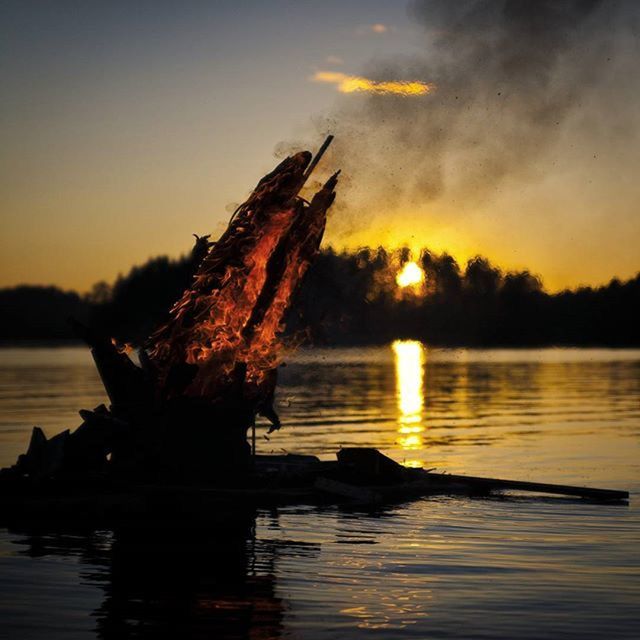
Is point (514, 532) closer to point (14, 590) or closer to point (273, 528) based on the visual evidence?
point (273, 528)

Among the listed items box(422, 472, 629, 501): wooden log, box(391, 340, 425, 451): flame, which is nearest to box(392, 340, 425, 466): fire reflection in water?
box(391, 340, 425, 451): flame

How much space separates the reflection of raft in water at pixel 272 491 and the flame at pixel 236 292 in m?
2.74

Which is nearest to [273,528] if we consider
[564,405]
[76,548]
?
[76,548]

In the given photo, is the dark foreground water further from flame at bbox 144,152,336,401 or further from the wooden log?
flame at bbox 144,152,336,401

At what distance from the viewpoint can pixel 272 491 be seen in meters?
30.7

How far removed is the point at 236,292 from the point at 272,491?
5.46 metres

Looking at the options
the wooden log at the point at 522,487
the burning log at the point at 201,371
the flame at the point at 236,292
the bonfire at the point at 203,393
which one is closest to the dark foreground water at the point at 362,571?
the wooden log at the point at 522,487

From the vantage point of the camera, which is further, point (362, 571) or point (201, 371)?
point (201, 371)

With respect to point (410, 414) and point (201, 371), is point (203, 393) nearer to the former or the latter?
point (201, 371)

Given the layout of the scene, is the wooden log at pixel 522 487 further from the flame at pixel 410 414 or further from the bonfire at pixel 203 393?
the flame at pixel 410 414

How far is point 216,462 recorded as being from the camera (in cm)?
3122

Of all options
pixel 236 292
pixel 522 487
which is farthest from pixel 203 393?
pixel 522 487

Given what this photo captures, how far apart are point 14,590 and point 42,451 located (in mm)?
9974

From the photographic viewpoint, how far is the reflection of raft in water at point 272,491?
2942 centimetres
